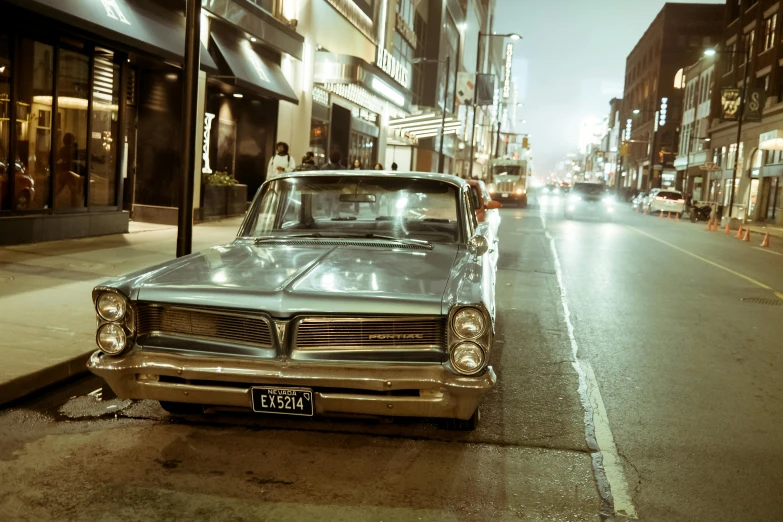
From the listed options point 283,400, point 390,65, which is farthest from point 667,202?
point 283,400

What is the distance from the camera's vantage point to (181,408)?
5.04 metres

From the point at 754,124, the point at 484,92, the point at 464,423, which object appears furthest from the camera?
the point at 484,92

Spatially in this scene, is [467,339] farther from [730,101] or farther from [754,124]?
[754,124]

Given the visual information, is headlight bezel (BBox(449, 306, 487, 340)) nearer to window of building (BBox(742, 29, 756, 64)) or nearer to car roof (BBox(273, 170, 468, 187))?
car roof (BBox(273, 170, 468, 187))

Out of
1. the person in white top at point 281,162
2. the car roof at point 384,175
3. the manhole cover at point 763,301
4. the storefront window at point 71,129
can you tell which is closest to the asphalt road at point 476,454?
the car roof at point 384,175

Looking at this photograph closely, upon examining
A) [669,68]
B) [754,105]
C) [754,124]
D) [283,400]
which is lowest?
[283,400]

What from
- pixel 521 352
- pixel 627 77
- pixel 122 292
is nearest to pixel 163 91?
pixel 521 352

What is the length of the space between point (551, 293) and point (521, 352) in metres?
4.04

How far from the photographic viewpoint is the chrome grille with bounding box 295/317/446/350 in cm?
425

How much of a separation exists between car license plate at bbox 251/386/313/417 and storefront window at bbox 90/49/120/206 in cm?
1113

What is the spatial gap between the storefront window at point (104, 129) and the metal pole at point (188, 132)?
6115 millimetres

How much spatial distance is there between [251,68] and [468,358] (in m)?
16.8

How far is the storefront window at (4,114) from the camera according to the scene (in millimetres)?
11547

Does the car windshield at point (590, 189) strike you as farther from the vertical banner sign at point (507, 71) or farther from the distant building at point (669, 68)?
the vertical banner sign at point (507, 71)
